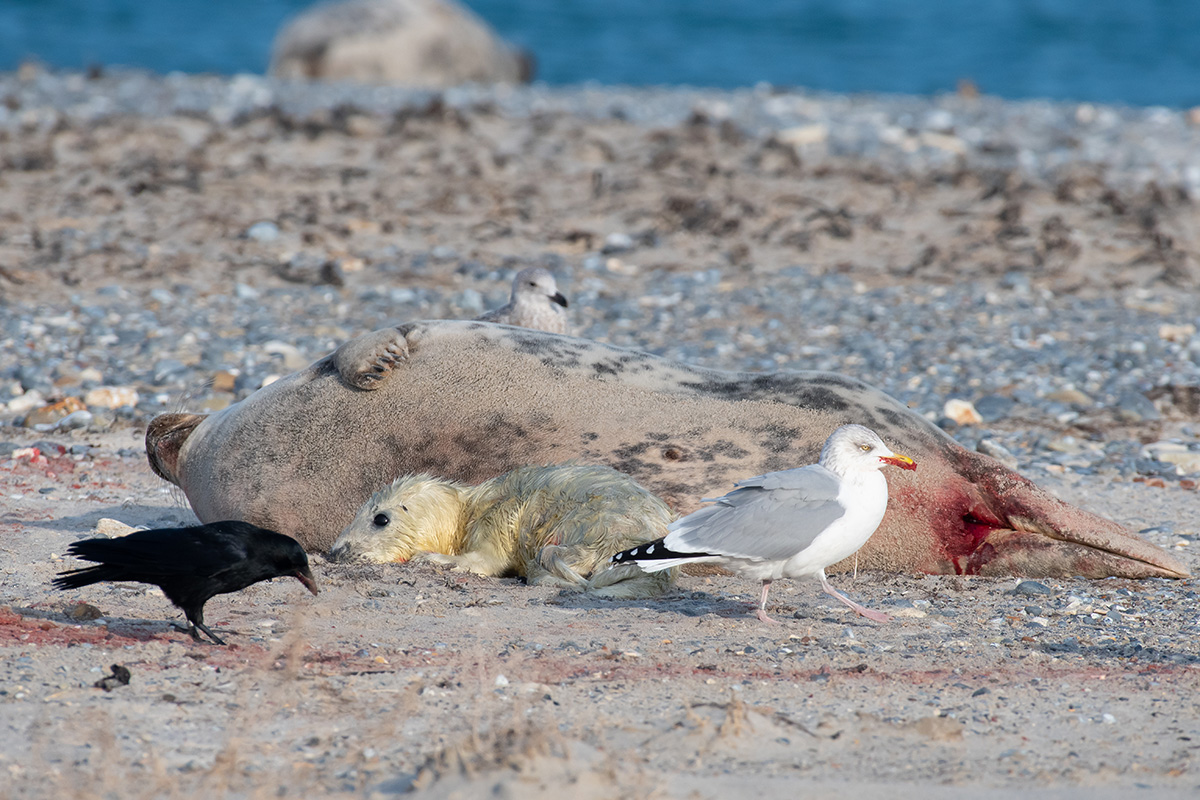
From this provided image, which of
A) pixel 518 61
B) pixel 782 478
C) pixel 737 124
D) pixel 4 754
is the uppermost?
pixel 518 61

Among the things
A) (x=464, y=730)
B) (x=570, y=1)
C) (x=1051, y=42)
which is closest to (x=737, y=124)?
(x=464, y=730)

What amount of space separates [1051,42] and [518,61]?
1713 centimetres

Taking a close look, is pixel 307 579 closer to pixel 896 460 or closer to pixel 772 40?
pixel 896 460

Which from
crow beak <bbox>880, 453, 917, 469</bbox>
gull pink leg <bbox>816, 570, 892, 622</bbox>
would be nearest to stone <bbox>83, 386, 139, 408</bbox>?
gull pink leg <bbox>816, 570, 892, 622</bbox>

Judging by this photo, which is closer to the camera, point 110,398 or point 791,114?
point 110,398

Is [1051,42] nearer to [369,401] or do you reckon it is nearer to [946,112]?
[946,112]

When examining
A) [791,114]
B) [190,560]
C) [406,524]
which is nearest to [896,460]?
[406,524]

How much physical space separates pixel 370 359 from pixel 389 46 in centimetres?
1735

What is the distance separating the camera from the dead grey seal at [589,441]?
15.9 feet

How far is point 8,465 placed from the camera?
19.3 ft

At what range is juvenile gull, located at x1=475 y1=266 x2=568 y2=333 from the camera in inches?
286

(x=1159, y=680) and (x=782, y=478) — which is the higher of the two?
Answer: (x=782, y=478)

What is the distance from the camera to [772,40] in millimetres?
35000

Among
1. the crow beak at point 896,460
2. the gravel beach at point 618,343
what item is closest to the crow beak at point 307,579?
the gravel beach at point 618,343
